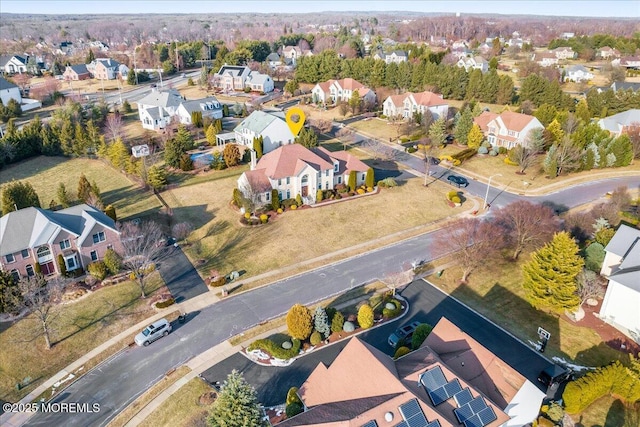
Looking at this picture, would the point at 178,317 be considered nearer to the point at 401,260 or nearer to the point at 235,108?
the point at 401,260

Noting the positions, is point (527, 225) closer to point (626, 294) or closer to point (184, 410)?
point (626, 294)

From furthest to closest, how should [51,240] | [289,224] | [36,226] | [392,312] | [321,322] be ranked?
1. [289,224]
2. [36,226]
3. [51,240]
4. [392,312]
5. [321,322]

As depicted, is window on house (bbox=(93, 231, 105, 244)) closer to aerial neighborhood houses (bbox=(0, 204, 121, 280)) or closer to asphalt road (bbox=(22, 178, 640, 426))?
aerial neighborhood houses (bbox=(0, 204, 121, 280))

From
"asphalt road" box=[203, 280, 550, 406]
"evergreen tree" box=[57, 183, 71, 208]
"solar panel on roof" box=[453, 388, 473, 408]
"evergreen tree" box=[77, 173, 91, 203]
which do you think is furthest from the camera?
"evergreen tree" box=[57, 183, 71, 208]

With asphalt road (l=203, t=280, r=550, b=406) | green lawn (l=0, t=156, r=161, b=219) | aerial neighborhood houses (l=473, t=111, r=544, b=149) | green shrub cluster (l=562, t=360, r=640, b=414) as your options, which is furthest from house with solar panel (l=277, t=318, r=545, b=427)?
aerial neighborhood houses (l=473, t=111, r=544, b=149)

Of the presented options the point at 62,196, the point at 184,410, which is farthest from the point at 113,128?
the point at 184,410

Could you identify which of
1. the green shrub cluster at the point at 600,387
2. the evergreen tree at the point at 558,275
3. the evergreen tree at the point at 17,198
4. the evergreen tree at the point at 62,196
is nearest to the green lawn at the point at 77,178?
the evergreen tree at the point at 62,196

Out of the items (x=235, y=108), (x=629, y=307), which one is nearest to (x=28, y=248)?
(x=629, y=307)
